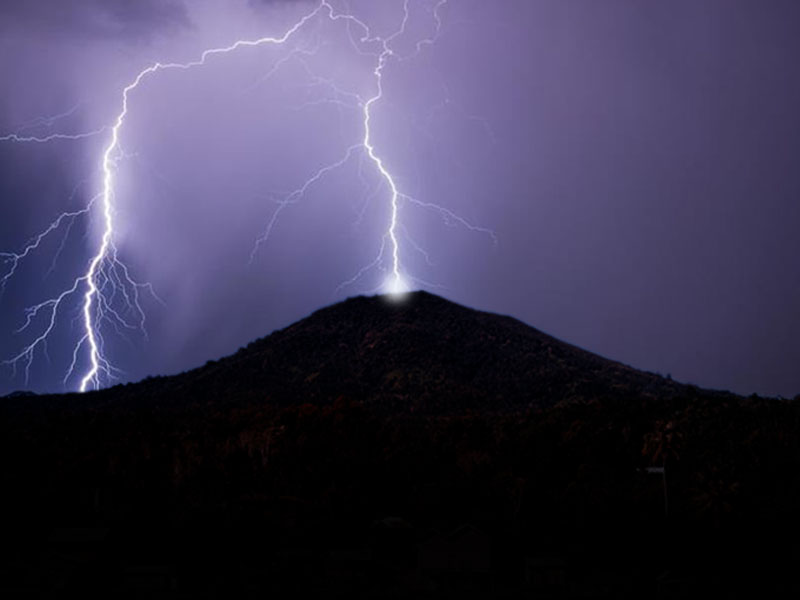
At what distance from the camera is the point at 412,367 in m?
81.5

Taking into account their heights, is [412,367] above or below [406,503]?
above

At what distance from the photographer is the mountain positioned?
247 feet

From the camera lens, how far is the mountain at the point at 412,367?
2960 inches

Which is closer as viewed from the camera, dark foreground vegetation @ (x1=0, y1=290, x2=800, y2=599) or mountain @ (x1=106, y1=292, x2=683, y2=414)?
dark foreground vegetation @ (x1=0, y1=290, x2=800, y2=599)

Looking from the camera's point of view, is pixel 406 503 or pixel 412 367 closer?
pixel 406 503

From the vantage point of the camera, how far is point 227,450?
4512 centimetres

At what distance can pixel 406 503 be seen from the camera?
40.5m

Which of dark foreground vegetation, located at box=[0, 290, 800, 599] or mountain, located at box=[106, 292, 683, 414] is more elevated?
mountain, located at box=[106, 292, 683, 414]

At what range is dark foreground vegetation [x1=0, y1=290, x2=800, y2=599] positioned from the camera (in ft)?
93.6

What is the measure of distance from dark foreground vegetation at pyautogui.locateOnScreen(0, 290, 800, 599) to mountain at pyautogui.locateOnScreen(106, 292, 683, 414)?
18656mm

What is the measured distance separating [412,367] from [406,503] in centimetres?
4114

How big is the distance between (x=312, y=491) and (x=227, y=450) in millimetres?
5942

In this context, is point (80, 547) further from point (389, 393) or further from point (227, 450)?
point (389, 393)

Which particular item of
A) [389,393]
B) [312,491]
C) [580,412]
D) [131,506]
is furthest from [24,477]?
[389,393]
